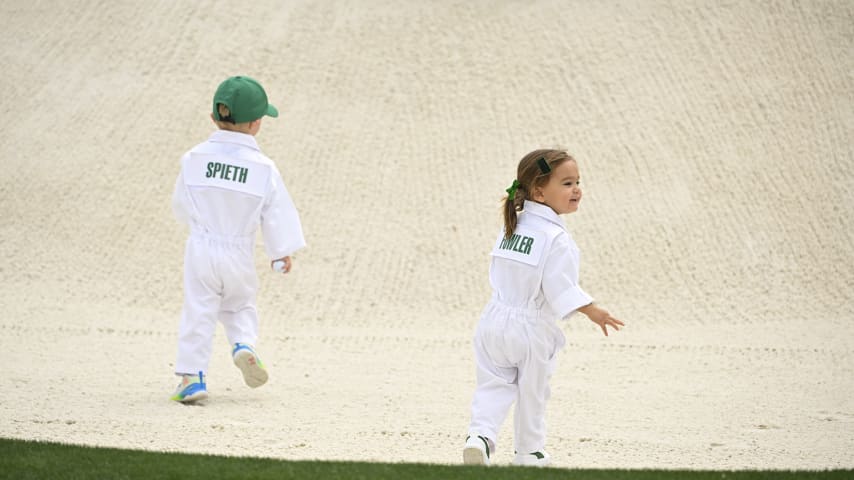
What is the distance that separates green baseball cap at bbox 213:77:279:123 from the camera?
23.0 ft

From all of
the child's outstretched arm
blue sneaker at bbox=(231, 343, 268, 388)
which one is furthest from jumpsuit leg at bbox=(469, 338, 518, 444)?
blue sneaker at bbox=(231, 343, 268, 388)

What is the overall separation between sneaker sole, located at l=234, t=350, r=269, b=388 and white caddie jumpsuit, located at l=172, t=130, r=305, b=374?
14 cm

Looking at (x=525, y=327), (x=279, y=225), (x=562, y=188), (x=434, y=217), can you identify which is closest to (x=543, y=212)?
(x=562, y=188)

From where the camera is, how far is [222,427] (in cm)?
637

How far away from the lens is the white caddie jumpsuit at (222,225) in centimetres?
700

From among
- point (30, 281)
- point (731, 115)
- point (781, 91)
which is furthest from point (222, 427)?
point (781, 91)

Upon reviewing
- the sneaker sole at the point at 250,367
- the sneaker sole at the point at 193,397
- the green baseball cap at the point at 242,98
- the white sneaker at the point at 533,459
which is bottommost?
the sneaker sole at the point at 193,397

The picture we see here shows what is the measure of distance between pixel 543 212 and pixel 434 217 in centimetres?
871

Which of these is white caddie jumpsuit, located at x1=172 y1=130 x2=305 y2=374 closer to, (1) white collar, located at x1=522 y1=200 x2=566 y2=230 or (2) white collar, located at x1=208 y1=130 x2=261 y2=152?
(2) white collar, located at x1=208 y1=130 x2=261 y2=152

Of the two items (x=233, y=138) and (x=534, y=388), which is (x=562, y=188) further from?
(x=233, y=138)

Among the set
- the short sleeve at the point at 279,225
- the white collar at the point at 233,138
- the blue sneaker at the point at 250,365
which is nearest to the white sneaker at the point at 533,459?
the blue sneaker at the point at 250,365

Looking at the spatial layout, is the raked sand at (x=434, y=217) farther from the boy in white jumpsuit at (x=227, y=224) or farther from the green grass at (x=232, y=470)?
the green grass at (x=232, y=470)

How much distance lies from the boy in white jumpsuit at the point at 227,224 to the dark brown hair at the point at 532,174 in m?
2.06

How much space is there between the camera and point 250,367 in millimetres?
6902
